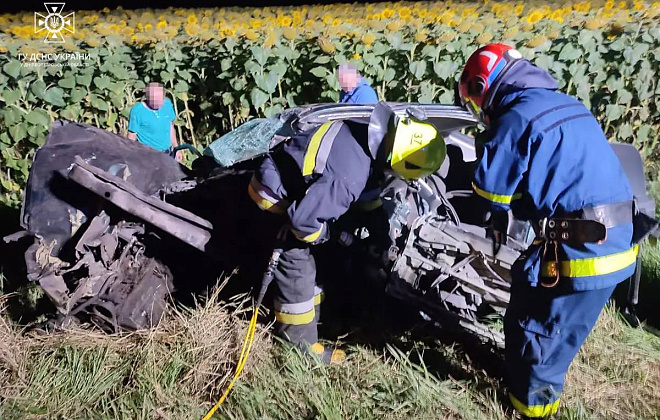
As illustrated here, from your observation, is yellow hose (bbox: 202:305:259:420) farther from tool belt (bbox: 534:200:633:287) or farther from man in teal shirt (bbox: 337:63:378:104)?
man in teal shirt (bbox: 337:63:378:104)

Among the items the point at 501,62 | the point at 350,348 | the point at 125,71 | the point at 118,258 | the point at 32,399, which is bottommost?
the point at 350,348

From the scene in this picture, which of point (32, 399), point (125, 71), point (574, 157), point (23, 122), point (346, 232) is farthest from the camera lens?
point (125, 71)

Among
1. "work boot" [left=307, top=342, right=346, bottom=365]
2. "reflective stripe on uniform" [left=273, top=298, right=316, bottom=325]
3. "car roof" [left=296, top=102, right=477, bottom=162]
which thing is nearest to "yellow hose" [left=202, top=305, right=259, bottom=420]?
"reflective stripe on uniform" [left=273, top=298, right=316, bottom=325]

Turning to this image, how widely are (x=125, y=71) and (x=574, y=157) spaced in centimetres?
487

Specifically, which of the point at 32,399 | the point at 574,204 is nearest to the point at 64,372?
the point at 32,399

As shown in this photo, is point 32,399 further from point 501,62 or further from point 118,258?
point 501,62

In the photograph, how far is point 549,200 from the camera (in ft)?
8.09

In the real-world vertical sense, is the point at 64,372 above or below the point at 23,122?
below

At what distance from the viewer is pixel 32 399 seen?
293cm

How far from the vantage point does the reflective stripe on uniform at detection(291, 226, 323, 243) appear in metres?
2.81

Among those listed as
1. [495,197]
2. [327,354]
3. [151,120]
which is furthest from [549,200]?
[151,120]

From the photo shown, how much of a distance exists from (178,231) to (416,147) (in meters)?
1.51

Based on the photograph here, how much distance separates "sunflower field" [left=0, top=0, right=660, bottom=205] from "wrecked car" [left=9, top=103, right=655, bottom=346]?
7.29 feet

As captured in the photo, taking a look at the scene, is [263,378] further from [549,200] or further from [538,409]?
[549,200]
